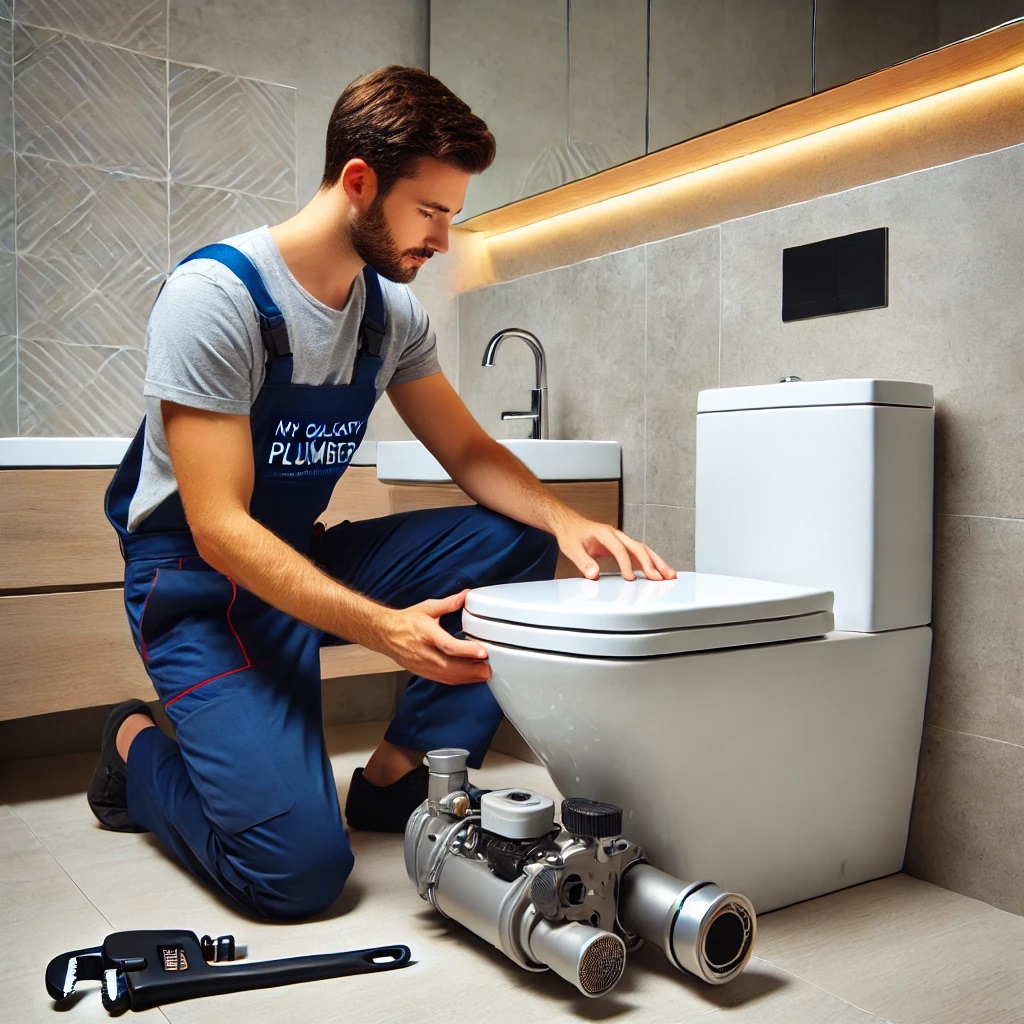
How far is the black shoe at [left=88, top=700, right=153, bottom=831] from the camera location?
1779 mm

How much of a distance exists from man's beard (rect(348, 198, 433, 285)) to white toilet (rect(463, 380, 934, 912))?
0.49 m

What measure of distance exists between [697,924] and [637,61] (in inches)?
67.2

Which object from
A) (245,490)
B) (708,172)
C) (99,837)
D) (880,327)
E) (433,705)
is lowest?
(99,837)

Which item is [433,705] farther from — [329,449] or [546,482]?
[546,482]

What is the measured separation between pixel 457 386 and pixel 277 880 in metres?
1.64

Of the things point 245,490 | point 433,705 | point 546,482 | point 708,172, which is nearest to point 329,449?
point 245,490

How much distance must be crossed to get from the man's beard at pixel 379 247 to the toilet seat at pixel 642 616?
0.49 metres

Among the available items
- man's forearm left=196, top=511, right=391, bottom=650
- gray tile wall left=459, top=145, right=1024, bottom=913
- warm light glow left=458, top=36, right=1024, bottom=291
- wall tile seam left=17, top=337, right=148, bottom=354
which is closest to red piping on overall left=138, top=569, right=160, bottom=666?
man's forearm left=196, top=511, right=391, bottom=650

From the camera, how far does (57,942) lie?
4.47ft

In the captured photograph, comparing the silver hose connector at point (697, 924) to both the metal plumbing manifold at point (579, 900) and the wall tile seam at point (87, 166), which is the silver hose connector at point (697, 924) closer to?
the metal plumbing manifold at point (579, 900)

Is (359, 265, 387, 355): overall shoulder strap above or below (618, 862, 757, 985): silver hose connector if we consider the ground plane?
above

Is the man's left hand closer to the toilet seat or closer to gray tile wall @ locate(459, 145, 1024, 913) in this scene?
the toilet seat

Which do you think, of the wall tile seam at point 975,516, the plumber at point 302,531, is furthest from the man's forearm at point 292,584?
the wall tile seam at point 975,516

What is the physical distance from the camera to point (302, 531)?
1.66 meters
